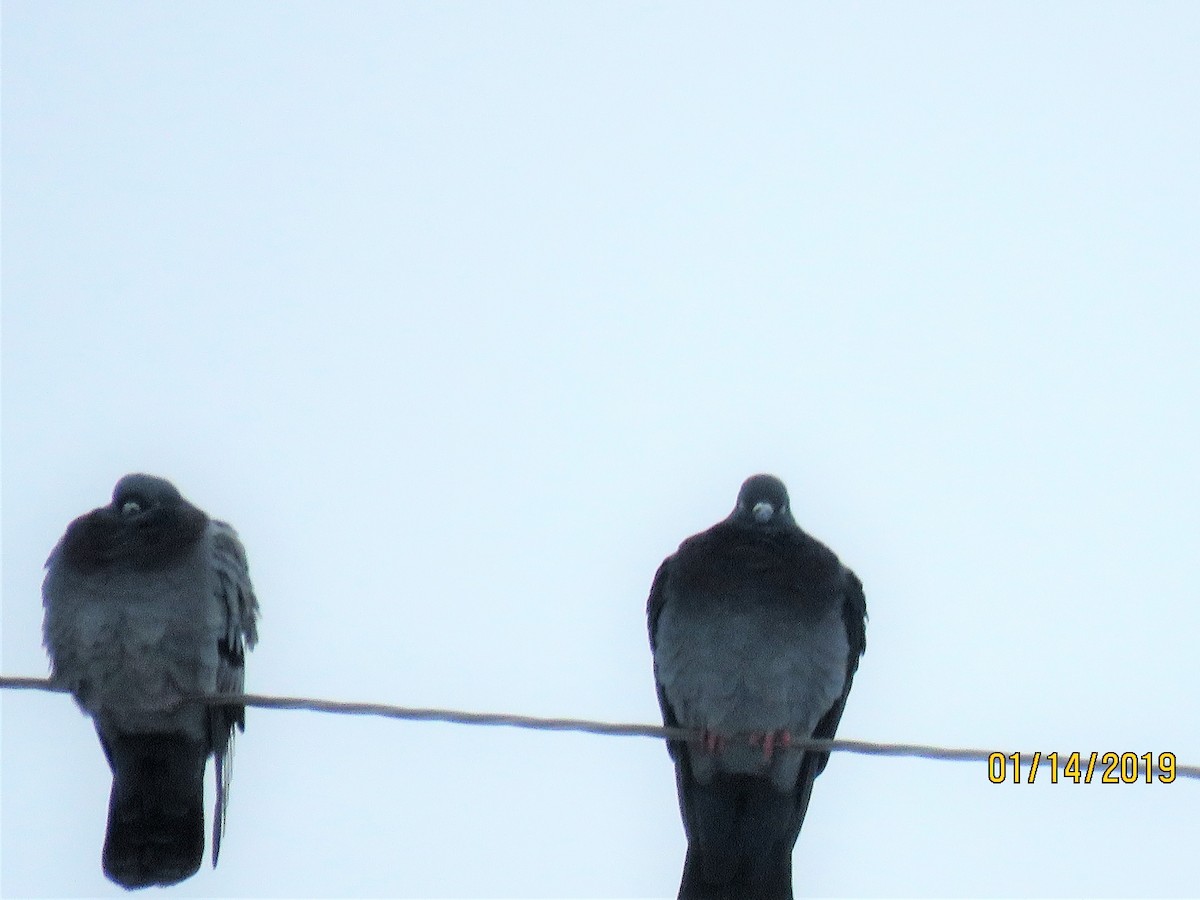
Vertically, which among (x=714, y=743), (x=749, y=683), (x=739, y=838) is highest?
(x=749, y=683)

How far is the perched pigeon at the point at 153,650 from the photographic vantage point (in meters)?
8.76

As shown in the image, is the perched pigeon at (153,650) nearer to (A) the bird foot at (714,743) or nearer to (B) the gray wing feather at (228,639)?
(B) the gray wing feather at (228,639)

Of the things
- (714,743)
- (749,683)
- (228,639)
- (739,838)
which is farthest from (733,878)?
(228,639)

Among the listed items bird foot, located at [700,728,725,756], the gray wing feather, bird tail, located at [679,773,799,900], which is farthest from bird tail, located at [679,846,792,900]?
the gray wing feather

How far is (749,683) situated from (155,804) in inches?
111

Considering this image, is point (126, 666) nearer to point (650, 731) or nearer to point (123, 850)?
point (123, 850)

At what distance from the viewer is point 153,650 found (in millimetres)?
8742

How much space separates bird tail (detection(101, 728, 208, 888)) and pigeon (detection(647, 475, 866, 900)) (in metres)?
2.24

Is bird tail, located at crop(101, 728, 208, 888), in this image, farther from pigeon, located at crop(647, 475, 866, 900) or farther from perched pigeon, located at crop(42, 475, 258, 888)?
pigeon, located at crop(647, 475, 866, 900)

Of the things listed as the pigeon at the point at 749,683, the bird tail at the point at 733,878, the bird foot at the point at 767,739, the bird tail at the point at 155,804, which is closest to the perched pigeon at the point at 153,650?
the bird tail at the point at 155,804

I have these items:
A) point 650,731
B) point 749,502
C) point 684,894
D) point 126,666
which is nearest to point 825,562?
point 749,502

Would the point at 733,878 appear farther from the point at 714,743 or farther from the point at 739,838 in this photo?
the point at 714,743

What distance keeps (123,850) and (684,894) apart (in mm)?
2568

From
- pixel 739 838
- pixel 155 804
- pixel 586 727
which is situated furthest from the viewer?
pixel 155 804
